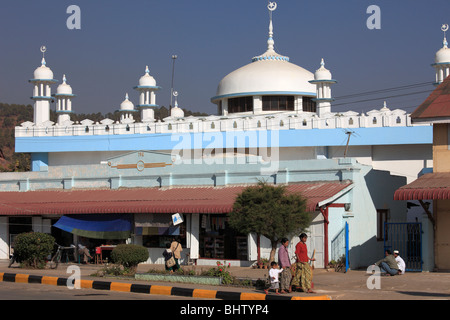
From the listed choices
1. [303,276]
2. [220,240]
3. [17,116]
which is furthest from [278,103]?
[17,116]

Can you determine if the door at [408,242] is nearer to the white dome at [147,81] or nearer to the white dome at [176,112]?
the white dome at [147,81]

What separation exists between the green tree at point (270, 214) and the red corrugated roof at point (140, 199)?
1.63 m

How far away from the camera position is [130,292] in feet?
56.7

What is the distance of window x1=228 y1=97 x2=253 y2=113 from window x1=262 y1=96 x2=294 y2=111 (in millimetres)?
794

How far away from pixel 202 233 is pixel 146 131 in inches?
481

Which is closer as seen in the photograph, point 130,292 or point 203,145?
point 130,292

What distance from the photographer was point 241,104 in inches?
1560

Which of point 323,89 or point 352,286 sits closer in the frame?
point 352,286

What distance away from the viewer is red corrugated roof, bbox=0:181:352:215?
934 inches

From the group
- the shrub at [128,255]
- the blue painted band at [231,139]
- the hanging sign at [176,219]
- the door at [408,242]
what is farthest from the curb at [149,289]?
the blue painted band at [231,139]

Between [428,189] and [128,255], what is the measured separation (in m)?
8.61

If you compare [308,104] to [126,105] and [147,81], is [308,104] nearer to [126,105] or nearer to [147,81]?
[147,81]
